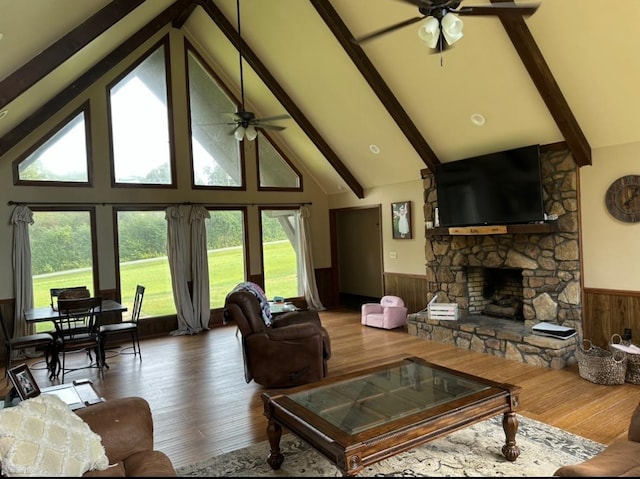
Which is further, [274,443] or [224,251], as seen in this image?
[224,251]

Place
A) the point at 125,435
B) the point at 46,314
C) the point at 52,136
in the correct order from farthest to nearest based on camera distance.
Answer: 1. the point at 52,136
2. the point at 46,314
3. the point at 125,435

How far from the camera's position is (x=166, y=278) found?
7.45 meters

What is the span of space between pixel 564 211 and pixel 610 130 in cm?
100

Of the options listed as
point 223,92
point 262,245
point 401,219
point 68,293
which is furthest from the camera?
point 262,245

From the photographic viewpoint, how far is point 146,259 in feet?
23.9

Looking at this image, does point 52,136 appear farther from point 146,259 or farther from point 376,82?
point 376,82

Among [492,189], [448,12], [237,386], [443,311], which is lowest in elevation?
[237,386]

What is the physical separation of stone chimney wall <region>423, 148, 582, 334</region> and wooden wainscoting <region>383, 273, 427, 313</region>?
3.24ft

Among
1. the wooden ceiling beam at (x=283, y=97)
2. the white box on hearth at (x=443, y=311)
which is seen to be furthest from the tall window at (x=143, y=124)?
the white box on hearth at (x=443, y=311)

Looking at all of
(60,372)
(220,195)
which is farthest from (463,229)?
(60,372)

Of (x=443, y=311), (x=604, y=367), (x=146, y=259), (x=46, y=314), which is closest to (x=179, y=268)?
(x=146, y=259)

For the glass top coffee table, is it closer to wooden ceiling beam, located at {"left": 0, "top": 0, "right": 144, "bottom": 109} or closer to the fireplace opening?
the fireplace opening

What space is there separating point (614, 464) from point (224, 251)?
6.89 m

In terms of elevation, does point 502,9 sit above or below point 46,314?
above
